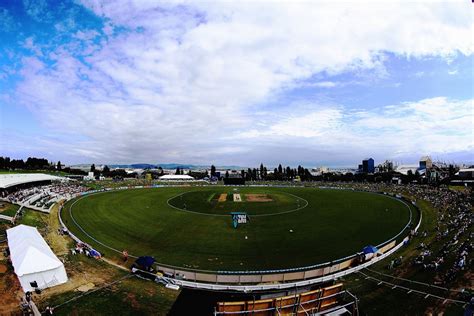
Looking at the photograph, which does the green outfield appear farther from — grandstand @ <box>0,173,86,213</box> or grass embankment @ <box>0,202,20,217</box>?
grass embankment @ <box>0,202,20,217</box>

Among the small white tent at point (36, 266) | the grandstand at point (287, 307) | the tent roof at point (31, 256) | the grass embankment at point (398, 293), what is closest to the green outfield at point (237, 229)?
the grass embankment at point (398, 293)

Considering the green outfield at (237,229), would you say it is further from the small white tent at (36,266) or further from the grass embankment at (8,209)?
the small white tent at (36,266)

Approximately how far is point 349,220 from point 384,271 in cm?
2414

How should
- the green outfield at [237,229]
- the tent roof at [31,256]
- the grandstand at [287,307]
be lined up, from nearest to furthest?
the grandstand at [287,307], the tent roof at [31,256], the green outfield at [237,229]

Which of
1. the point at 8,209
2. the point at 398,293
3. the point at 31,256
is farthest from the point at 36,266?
the point at 8,209

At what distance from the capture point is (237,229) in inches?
1721

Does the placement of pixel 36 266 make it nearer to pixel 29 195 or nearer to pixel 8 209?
pixel 8 209

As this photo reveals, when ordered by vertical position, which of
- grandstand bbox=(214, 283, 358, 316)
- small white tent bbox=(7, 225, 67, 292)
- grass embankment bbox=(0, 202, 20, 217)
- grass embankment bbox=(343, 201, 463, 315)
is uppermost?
grandstand bbox=(214, 283, 358, 316)

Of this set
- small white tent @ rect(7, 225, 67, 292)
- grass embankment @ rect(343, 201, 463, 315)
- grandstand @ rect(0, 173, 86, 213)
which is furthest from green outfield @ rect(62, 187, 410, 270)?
small white tent @ rect(7, 225, 67, 292)

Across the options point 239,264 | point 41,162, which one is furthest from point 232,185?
point 41,162

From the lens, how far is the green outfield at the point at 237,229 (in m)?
32.3

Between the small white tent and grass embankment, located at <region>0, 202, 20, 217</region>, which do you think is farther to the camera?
grass embankment, located at <region>0, 202, 20, 217</region>

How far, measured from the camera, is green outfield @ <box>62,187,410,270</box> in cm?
3231

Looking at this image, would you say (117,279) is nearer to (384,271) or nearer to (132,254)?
(132,254)
